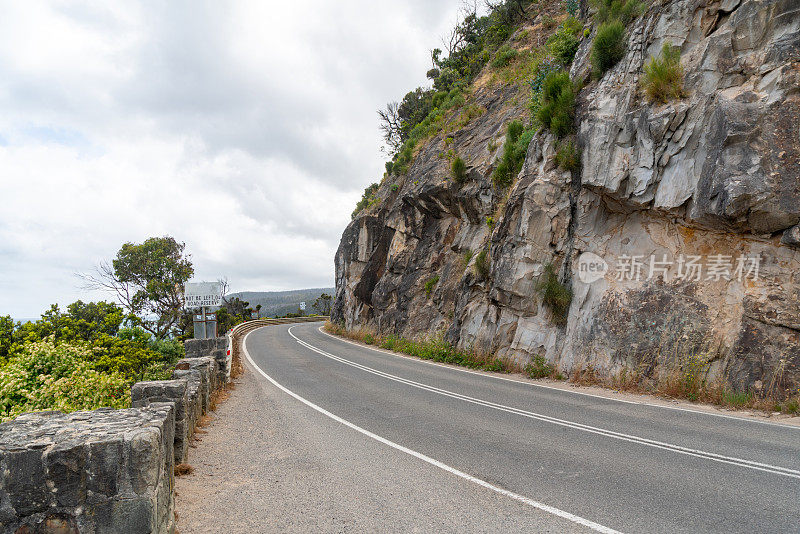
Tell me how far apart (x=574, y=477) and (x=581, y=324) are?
804 cm

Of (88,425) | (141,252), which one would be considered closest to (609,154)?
(88,425)

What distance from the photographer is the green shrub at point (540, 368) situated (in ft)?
41.5

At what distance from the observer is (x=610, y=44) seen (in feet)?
45.0

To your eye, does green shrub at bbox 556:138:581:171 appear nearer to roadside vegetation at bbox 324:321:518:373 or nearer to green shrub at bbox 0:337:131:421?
roadside vegetation at bbox 324:321:518:373

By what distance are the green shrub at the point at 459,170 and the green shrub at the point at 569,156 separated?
307 inches

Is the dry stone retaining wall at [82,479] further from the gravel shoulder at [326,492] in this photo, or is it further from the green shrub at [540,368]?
the green shrub at [540,368]

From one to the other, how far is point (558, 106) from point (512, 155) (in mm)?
3753

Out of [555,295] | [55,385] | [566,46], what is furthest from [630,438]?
[566,46]

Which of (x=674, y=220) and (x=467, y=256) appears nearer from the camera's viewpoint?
(x=674, y=220)

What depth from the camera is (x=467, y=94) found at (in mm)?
29594

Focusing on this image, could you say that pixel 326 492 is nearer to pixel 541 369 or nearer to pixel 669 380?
pixel 669 380

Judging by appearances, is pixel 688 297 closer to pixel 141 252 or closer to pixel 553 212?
pixel 553 212

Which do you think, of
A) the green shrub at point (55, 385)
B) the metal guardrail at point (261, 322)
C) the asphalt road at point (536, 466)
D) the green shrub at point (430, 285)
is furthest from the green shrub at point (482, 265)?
the metal guardrail at point (261, 322)

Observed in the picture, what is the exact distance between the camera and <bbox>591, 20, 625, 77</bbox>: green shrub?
44.8ft
